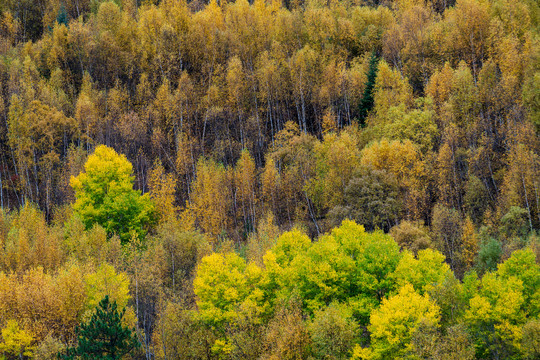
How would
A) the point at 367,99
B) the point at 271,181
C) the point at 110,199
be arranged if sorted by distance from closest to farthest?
1. the point at 110,199
2. the point at 271,181
3. the point at 367,99

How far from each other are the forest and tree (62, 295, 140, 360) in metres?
0.14

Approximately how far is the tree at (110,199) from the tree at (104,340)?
23.8 m

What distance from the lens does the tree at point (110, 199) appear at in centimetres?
6169

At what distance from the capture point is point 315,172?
66938mm

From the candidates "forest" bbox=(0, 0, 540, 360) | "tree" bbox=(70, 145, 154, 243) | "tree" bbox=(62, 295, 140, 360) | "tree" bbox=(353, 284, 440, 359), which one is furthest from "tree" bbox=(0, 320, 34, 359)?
"tree" bbox=(353, 284, 440, 359)

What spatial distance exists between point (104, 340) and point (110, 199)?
2816 cm

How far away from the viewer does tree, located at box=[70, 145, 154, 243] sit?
61.7 m

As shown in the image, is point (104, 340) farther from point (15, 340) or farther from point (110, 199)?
point (110, 199)

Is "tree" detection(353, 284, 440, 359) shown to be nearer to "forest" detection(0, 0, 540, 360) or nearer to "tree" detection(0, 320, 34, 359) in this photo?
"forest" detection(0, 0, 540, 360)

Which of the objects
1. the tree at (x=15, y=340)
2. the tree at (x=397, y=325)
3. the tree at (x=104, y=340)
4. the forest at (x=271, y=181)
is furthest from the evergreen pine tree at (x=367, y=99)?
the tree at (x=15, y=340)

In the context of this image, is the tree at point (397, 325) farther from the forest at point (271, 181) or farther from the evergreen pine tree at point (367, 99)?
the evergreen pine tree at point (367, 99)

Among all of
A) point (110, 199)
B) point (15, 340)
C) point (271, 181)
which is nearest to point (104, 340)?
point (15, 340)

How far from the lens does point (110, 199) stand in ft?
205

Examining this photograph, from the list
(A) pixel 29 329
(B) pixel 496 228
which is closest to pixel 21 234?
(A) pixel 29 329
